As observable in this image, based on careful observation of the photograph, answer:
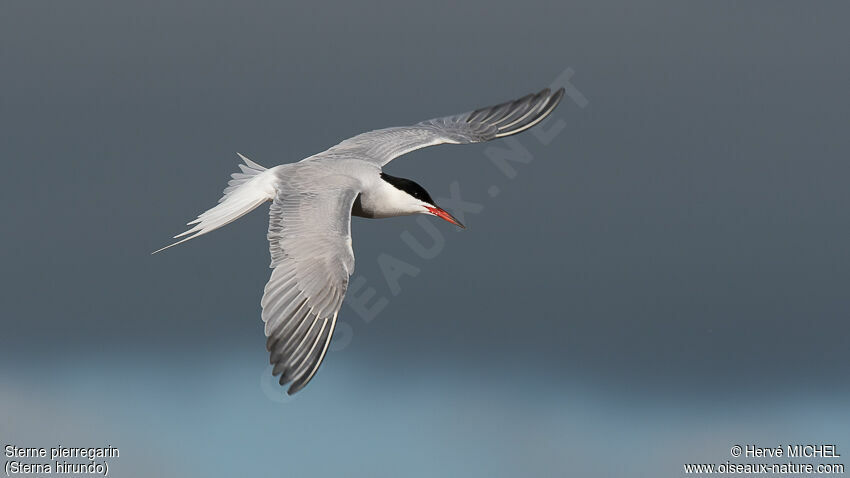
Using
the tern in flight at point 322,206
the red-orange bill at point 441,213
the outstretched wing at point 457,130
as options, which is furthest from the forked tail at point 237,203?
the red-orange bill at point 441,213

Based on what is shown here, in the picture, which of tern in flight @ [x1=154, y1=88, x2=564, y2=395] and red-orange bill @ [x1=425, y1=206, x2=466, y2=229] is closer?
tern in flight @ [x1=154, y1=88, x2=564, y2=395]

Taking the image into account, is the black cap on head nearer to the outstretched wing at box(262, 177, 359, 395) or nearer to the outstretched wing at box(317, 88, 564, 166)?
the outstretched wing at box(317, 88, 564, 166)

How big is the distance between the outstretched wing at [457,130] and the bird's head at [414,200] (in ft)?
1.42

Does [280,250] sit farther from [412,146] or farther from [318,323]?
[412,146]

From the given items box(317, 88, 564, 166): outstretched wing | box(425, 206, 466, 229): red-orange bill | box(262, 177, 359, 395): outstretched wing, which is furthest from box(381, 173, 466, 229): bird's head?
box(262, 177, 359, 395): outstretched wing

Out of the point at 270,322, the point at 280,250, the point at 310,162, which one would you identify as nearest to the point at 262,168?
the point at 310,162

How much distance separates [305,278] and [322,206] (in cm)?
82

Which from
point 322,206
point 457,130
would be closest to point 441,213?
point 457,130

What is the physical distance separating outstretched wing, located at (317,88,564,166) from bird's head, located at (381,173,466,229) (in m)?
0.43

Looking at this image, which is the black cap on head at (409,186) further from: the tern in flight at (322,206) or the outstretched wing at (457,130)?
the outstretched wing at (457,130)

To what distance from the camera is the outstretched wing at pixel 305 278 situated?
7559mm

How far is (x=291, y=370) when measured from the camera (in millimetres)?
7430

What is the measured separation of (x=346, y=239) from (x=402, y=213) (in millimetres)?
1746

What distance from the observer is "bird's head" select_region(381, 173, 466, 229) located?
9.78m
